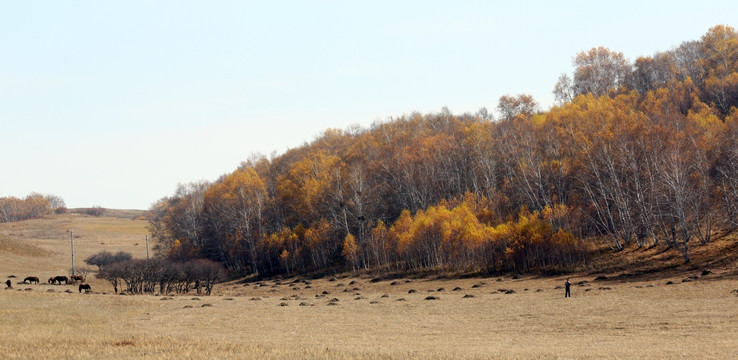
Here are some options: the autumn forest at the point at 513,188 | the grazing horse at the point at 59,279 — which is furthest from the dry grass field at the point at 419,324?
the grazing horse at the point at 59,279

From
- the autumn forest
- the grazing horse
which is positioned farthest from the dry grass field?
the grazing horse

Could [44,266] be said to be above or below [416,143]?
below

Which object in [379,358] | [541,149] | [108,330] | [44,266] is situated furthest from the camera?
[44,266]

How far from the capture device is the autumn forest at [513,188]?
7231cm

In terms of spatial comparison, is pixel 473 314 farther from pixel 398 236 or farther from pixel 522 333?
pixel 398 236

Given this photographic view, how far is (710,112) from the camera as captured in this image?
105688 millimetres

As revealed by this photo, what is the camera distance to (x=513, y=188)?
314ft

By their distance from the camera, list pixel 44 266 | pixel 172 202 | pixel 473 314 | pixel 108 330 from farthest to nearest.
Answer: pixel 172 202
pixel 44 266
pixel 473 314
pixel 108 330

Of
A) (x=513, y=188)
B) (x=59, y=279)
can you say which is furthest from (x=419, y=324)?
(x=59, y=279)

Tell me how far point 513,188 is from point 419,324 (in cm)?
6155

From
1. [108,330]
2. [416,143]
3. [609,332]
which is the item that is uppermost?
[416,143]

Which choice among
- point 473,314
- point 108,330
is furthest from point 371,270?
point 108,330

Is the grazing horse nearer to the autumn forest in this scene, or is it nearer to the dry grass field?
the dry grass field

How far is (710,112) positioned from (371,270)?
65.1 m
